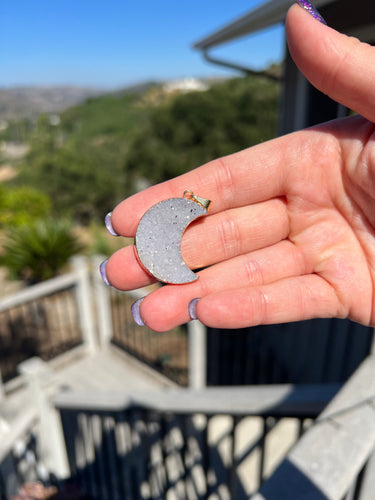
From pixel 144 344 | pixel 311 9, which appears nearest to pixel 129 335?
pixel 144 344

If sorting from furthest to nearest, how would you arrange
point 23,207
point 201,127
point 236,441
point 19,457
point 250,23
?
point 201,127
point 23,207
point 250,23
point 19,457
point 236,441

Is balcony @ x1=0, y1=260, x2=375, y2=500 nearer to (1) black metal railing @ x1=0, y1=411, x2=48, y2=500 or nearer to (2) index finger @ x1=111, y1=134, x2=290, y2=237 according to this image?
(1) black metal railing @ x1=0, y1=411, x2=48, y2=500

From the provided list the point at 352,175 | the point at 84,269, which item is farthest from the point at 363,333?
the point at 84,269

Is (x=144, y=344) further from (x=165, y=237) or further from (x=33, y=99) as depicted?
(x=33, y=99)

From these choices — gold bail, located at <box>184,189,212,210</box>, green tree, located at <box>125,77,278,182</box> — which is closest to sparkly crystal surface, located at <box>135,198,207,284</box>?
gold bail, located at <box>184,189,212,210</box>

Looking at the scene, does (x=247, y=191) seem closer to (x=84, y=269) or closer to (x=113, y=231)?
(x=113, y=231)
